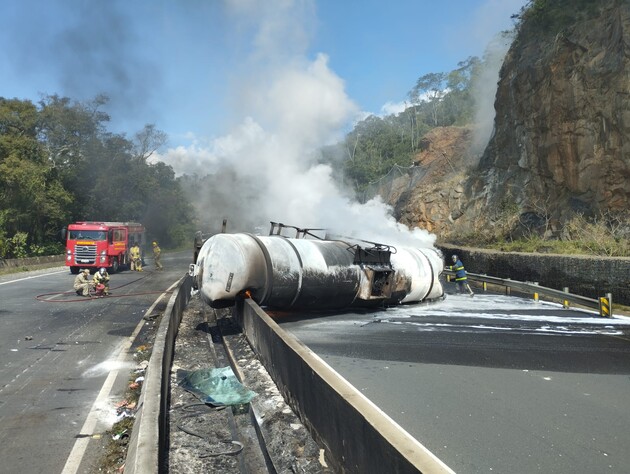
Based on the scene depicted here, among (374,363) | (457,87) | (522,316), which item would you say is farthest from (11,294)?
(457,87)

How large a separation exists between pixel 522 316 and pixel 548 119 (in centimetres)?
1551

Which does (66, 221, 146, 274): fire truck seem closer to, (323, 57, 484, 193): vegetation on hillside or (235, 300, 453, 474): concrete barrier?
(235, 300, 453, 474): concrete barrier

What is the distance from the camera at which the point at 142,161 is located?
2264 inches

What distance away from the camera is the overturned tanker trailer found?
10.3 m

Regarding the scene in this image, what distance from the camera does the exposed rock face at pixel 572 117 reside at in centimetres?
2094

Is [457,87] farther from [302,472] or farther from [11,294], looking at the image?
[302,472]

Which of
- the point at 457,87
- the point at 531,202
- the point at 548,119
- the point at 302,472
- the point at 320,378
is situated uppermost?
the point at 457,87

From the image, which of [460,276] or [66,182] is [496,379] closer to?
[460,276]

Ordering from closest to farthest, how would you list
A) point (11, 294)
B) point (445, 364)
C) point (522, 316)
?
1. point (445, 364)
2. point (522, 316)
3. point (11, 294)

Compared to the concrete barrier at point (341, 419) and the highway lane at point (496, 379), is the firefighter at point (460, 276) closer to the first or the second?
the highway lane at point (496, 379)

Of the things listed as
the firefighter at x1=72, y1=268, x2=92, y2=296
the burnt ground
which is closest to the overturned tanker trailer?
the burnt ground

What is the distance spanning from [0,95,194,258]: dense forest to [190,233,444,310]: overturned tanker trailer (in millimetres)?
27604

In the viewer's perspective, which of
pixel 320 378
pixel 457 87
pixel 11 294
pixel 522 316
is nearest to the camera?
pixel 320 378

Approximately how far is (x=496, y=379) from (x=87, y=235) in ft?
73.2
